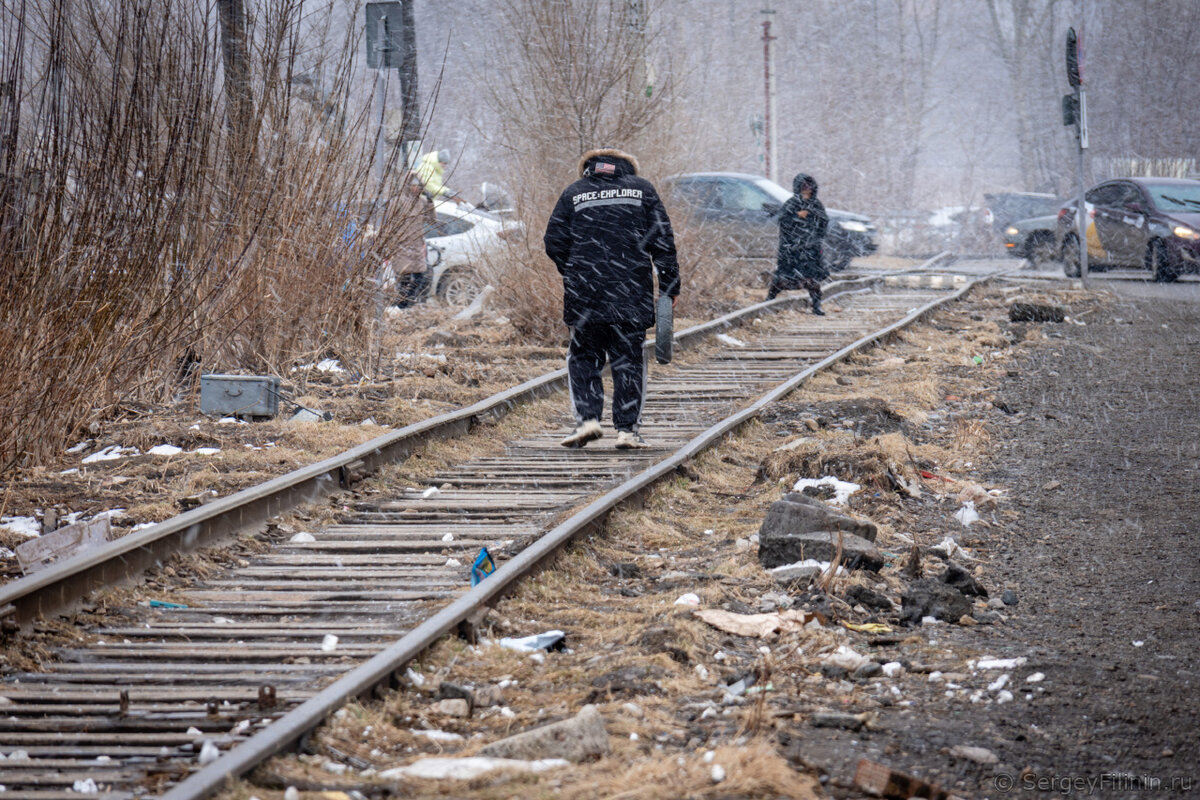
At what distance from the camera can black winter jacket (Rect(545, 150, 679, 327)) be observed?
8039mm

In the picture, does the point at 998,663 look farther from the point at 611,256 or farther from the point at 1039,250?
the point at 1039,250

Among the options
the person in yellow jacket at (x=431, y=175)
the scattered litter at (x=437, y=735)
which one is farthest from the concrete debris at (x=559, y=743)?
the person in yellow jacket at (x=431, y=175)

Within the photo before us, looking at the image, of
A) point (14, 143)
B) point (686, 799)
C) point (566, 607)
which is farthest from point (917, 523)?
point (14, 143)

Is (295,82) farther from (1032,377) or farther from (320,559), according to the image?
(1032,377)

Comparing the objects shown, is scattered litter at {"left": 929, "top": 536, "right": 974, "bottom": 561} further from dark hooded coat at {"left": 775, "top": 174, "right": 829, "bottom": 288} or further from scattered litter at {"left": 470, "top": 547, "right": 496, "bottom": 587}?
dark hooded coat at {"left": 775, "top": 174, "right": 829, "bottom": 288}

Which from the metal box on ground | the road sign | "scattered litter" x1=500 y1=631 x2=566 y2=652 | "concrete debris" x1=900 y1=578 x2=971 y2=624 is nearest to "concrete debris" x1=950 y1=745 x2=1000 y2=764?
"concrete debris" x1=900 y1=578 x2=971 y2=624

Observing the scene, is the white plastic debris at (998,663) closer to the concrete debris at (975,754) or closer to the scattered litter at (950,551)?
the concrete debris at (975,754)

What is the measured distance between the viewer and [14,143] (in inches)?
273

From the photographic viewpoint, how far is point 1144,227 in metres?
21.1

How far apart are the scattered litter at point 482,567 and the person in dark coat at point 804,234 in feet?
37.1

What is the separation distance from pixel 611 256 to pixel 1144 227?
51.3 feet

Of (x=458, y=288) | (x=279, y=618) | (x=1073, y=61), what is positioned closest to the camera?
(x=279, y=618)

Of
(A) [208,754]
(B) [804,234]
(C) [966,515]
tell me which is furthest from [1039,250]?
(A) [208,754]

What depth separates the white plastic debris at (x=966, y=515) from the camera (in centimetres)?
684
